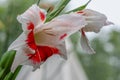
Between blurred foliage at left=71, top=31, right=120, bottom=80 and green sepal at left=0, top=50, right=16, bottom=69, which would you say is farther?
blurred foliage at left=71, top=31, right=120, bottom=80

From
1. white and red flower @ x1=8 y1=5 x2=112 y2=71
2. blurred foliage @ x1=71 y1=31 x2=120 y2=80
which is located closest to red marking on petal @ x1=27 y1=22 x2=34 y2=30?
white and red flower @ x1=8 y1=5 x2=112 y2=71

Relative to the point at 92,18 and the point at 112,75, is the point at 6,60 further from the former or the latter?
the point at 112,75

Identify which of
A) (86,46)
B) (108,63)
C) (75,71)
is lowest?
(108,63)

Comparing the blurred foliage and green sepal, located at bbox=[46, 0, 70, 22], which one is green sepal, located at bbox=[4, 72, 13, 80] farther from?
the blurred foliage

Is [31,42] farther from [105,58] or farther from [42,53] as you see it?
[105,58]

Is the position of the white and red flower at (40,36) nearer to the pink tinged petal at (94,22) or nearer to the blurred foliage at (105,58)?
the pink tinged petal at (94,22)

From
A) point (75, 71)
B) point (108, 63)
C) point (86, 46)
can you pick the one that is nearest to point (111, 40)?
point (108, 63)

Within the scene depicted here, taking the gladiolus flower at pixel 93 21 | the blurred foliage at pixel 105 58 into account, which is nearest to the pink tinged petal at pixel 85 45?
the gladiolus flower at pixel 93 21

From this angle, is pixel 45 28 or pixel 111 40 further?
pixel 111 40
